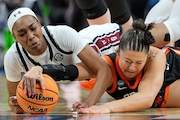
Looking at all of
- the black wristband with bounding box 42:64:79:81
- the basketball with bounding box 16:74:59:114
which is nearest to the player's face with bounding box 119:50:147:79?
the black wristband with bounding box 42:64:79:81

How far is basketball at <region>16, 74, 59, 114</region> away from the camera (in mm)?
4168

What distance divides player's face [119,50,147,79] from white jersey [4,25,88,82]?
1.36 ft

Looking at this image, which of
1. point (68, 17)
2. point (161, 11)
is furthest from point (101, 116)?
point (68, 17)

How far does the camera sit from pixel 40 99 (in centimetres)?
418

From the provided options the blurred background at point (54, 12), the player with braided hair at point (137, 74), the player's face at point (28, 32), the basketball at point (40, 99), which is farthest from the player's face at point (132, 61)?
the blurred background at point (54, 12)

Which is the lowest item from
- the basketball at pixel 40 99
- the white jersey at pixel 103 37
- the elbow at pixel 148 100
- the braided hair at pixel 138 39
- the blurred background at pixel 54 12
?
the blurred background at pixel 54 12

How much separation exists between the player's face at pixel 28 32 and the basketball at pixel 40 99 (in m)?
0.41

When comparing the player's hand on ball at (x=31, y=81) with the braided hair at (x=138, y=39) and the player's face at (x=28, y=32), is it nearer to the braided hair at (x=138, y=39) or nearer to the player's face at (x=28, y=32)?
the player's face at (x=28, y=32)

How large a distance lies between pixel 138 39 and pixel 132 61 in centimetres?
17

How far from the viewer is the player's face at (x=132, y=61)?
4.33m

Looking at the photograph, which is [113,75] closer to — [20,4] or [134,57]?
[134,57]

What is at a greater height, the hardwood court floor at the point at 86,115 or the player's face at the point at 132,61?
the player's face at the point at 132,61

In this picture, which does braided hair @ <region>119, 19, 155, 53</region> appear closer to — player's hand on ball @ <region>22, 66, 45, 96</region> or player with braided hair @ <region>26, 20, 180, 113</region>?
player with braided hair @ <region>26, 20, 180, 113</region>

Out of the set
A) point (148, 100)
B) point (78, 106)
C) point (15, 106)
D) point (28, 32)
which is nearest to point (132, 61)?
point (148, 100)
